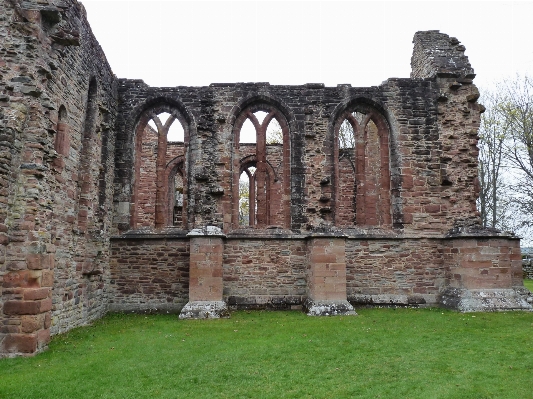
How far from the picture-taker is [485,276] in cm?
1035

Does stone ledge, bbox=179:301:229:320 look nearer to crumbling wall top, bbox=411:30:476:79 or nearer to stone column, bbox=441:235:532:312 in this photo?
stone column, bbox=441:235:532:312

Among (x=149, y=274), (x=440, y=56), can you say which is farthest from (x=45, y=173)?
(x=440, y=56)

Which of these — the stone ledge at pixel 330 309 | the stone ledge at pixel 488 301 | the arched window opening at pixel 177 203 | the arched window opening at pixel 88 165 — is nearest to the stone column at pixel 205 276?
the stone ledge at pixel 330 309

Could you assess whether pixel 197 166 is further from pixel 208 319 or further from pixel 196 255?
pixel 208 319

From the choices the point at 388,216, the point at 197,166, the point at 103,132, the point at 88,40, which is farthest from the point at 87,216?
the point at 388,216

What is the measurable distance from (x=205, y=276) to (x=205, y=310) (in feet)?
2.62

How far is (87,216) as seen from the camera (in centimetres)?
945

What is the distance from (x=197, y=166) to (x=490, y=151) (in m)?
19.8

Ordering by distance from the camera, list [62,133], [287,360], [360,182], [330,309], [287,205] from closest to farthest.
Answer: [287,360], [62,133], [330,309], [287,205], [360,182]

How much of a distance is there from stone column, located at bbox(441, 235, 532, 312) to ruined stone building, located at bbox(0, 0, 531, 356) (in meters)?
0.03

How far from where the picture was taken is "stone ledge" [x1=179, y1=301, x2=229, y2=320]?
31.4ft

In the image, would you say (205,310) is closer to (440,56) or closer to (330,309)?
(330,309)

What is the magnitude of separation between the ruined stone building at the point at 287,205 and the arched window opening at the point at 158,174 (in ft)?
0.22

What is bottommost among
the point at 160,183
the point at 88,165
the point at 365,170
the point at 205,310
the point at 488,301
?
the point at 205,310
